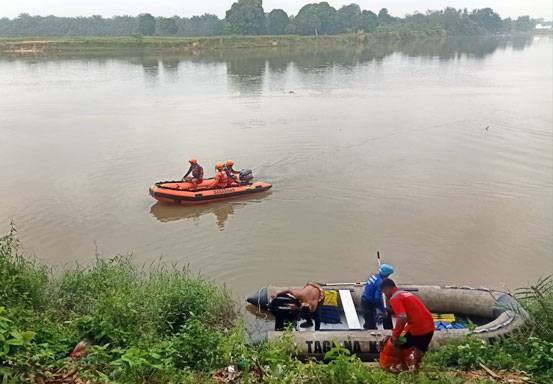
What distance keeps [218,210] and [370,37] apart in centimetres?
7237

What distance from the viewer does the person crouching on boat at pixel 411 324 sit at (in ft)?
17.2

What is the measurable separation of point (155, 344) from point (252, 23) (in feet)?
239

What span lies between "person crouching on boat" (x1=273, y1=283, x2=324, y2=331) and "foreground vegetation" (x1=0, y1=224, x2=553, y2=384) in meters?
0.92

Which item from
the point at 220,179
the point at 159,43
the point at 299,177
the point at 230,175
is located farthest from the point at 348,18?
the point at 220,179

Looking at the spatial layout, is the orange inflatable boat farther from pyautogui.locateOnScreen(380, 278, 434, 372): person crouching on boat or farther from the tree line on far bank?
the tree line on far bank

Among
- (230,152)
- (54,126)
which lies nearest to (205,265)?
(230,152)

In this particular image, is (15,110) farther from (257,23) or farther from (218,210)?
(257,23)

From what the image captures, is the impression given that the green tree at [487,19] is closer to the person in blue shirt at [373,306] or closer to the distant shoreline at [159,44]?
the distant shoreline at [159,44]

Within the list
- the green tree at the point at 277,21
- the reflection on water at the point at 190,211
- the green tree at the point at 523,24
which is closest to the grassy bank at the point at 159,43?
the green tree at the point at 277,21

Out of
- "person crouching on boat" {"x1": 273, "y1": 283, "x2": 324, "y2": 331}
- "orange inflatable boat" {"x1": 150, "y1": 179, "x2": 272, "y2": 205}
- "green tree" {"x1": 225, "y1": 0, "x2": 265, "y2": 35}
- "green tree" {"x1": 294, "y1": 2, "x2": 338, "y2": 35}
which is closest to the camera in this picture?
"person crouching on boat" {"x1": 273, "y1": 283, "x2": 324, "y2": 331}

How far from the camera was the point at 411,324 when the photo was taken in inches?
208

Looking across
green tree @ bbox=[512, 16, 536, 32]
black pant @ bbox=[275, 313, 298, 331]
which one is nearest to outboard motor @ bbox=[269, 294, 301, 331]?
black pant @ bbox=[275, 313, 298, 331]

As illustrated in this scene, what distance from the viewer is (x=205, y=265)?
1047 cm

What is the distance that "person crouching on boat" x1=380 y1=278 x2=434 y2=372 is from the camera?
206 inches
